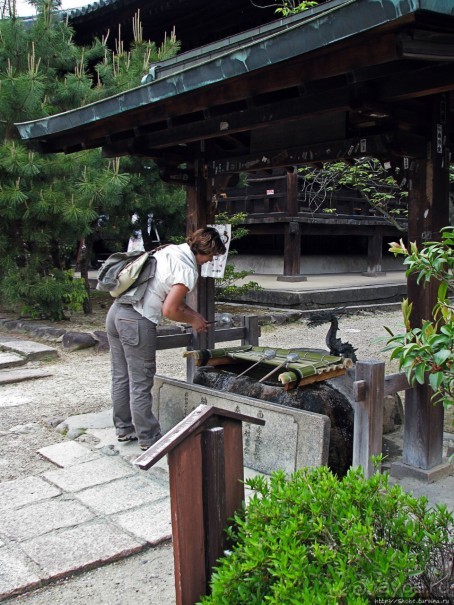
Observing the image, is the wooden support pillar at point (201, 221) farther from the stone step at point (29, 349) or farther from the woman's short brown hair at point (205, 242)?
the stone step at point (29, 349)

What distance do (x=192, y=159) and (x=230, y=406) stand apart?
9.25 ft

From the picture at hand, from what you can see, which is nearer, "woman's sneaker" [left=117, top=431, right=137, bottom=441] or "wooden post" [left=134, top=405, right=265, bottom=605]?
"wooden post" [left=134, top=405, right=265, bottom=605]

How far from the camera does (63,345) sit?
8805 mm

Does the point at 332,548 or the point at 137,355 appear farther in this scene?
the point at 137,355

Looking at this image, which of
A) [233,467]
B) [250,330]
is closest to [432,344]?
[233,467]

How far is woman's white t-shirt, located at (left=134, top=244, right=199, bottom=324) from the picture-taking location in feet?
13.6

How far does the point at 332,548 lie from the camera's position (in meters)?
1.72

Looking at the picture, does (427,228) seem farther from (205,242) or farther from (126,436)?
(126,436)

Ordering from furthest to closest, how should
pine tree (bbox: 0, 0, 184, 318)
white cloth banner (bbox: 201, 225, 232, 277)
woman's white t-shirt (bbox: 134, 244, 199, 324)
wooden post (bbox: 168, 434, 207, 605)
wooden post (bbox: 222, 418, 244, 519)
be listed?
pine tree (bbox: 0, 0, 184, 318), white cloth banner (bbox: 201, 225, 232, 277), woman's white t-shirt (bbox: 134, 244, 199, 324), wooden post (bbox: 222, 418, 244, 519), wooden post (bbox: 168, 434, 207, 605)

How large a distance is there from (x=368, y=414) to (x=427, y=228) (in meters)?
1.34

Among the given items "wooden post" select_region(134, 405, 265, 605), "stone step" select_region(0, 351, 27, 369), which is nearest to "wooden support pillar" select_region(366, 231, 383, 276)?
"stone step" select_region(0, 351, 27, 369)

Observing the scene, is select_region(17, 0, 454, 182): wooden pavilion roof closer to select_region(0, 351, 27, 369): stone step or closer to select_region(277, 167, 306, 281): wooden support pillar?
select_region(0, 351, 27, 369): stone step

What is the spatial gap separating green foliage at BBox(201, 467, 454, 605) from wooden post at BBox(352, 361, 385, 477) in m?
1.45

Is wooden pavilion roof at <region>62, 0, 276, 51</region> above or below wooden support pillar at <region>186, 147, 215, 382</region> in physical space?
above
